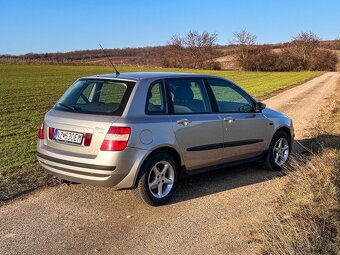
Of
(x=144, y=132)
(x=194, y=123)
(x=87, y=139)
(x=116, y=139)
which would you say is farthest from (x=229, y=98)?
(x=87, y=139)

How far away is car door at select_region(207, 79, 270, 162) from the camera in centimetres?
636

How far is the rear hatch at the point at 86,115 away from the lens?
16.7 feet

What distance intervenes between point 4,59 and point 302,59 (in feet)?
188

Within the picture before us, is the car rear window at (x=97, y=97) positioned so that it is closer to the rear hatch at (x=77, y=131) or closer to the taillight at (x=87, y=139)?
the rear hatch at (x=77, y=131)

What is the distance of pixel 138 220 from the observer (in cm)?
501

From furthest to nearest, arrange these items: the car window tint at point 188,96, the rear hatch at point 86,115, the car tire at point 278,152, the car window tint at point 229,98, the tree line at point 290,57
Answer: the tree line at point 290,57 < the car tire at point 278,152 < the car window tint at point 229,98 < the car window tint at point 188,96 < the rear hatch at point 86,115

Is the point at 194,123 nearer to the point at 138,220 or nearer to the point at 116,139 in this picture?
the point at 116,139

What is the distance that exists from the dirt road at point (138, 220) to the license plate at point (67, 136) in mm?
826

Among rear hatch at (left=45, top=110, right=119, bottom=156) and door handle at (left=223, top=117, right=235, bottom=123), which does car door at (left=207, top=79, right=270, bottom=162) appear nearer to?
door handle at (left=223, top=117, right=235, bottom=123)

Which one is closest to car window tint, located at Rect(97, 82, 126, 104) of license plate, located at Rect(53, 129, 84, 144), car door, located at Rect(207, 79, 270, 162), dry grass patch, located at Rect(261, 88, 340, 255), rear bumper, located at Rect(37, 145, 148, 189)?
license plate, located at Rect(53, 129, 84, 144)

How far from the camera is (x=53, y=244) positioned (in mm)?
4344

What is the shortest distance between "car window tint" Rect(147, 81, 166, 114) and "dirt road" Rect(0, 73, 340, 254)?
1208 millimetres

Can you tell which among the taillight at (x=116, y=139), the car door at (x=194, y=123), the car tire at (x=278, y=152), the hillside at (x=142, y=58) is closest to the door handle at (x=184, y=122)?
the car door at (x=194, y=123)

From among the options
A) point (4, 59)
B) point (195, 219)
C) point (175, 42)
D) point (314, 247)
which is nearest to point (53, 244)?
point (195, 219)
